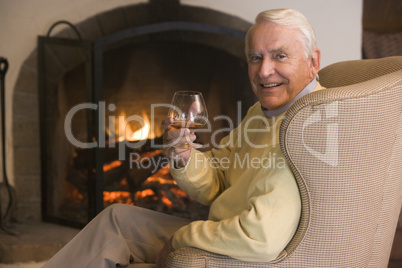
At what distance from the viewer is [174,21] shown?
2.39 m

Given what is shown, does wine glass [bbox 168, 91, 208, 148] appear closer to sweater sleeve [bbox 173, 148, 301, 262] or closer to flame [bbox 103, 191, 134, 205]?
sweater sleeve [bbox 173, 148, 301, 262]

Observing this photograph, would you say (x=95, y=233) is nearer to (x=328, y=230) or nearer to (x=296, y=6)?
(x=328, y=230)

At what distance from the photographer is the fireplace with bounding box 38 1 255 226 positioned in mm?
2406

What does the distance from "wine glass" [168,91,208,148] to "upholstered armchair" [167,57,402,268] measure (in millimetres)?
300

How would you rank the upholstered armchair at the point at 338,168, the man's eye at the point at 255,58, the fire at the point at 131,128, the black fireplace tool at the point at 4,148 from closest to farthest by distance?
the upholstered armchair at the point at 338,168
the man's eye at the point at 255,58
the black fireplace tool at the point at 4,148
the fire at the point at 131,128

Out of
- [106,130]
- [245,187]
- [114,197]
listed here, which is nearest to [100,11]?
[106,130]

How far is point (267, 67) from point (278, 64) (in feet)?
0.10

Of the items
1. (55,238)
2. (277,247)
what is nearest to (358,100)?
(277,247)

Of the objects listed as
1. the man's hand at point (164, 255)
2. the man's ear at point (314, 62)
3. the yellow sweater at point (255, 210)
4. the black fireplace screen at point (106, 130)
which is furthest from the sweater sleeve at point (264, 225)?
the black fireplace screen at point (106, 130)

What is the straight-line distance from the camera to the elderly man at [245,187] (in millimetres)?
1047

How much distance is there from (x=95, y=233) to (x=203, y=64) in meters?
1.30

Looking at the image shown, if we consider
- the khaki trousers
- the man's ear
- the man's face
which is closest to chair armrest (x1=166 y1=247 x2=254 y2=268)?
the khaki trousers

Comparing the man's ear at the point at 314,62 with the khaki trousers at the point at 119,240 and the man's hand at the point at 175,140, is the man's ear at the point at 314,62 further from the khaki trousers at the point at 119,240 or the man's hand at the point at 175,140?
the khaki trousers at the point at 119,240

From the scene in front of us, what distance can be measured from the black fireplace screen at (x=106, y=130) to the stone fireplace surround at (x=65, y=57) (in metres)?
0.03
